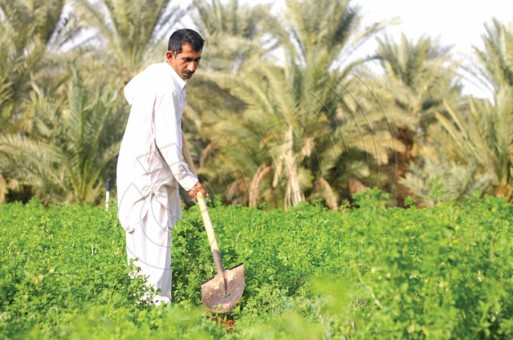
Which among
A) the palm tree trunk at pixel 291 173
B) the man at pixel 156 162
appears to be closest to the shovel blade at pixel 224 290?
the man at pixel 156 162

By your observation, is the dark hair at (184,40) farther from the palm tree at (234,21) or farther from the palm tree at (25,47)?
the palm tree at (234,21)

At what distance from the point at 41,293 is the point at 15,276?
1.18 feet

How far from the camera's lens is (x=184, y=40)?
5.55 meters

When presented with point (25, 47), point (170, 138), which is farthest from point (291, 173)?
point (170, 138)

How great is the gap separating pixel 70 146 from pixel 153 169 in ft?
46.8

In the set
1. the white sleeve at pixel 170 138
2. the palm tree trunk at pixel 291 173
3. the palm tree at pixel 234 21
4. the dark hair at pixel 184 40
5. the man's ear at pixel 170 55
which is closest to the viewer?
the white sleeve at pixel 170 138

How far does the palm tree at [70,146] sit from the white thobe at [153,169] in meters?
13.8

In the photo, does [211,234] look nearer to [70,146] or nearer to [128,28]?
[70,146]

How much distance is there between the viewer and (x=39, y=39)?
78.1 ft

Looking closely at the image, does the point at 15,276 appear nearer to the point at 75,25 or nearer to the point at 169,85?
the point at 169,85

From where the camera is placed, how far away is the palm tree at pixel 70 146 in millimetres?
19219

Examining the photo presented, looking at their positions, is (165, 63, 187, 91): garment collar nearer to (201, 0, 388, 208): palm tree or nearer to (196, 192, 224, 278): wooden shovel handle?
(196, 192, 224, 278): wooden shovel handle

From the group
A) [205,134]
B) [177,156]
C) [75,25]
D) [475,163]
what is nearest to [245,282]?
[177,156]

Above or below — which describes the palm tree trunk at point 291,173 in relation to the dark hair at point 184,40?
below
